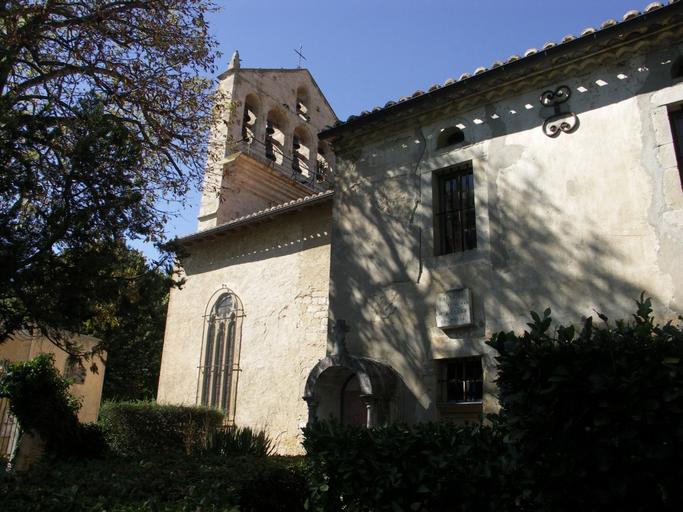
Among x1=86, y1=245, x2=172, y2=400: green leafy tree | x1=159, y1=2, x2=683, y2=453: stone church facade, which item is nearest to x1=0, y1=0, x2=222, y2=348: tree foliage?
x1=86, y1=245, x2=172, y2=400: green leafy tree

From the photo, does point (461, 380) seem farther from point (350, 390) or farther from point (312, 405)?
point (312, 405)

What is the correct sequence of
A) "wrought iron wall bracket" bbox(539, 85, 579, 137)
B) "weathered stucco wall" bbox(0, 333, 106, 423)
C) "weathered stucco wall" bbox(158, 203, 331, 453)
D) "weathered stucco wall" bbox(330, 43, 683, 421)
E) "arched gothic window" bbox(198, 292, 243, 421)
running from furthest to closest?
"arched gothic window" bbox(198, 292, 243, 421)
"weathered stucco wall" bbox(158, 203, 331, 453)
"weathered stucco wall" bbox(0, 333, 106, 423)
"wrought iron wall bracket" bbox(539, 85, 579, 137)
"weathered stucco wall" bbox(330, 43, 683, 421)

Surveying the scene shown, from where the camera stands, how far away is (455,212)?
9898mm

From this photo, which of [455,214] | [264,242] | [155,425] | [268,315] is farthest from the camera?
[264,242]

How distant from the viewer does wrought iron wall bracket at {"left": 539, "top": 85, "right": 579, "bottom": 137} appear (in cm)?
885

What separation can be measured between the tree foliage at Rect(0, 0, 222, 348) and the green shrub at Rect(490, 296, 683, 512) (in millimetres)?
5356

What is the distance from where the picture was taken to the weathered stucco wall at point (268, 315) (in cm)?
1423

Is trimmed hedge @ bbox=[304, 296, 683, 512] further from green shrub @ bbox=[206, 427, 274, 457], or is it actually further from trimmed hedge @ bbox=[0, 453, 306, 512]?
green shrub @ bbox=[206, 427, 274, 457]

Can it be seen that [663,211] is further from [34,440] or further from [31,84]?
[34,440]

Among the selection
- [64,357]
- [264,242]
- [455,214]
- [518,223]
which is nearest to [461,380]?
[518,223]

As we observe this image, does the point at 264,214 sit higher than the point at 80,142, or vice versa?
the point at 264,214

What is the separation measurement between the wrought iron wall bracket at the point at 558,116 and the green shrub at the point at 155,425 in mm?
10241

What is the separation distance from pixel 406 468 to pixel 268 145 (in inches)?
688

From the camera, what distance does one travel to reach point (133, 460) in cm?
834
